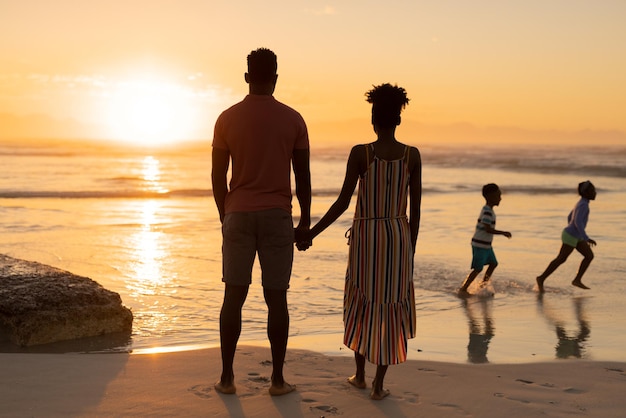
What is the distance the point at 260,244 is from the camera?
4594mm

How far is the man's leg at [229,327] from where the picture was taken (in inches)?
185

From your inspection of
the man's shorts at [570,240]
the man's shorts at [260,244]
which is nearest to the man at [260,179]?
the man's shorts at [260,244]

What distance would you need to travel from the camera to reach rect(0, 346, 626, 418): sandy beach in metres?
4.49

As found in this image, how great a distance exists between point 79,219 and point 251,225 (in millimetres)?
13654

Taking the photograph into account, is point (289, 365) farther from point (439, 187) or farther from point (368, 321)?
point (439, 187)

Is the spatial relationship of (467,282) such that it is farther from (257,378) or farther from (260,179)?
(260,179)

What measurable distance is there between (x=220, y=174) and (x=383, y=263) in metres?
1.16

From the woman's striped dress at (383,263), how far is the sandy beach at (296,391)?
15.2 inches

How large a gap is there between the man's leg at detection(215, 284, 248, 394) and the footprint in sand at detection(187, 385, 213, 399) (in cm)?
7

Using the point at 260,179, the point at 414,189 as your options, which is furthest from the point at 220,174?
the point at 414,189

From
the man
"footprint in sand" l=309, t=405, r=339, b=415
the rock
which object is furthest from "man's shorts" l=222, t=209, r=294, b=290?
the rock

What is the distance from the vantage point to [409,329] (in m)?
4.82

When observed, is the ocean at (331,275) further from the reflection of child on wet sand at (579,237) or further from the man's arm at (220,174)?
the man's arm at (220,174)

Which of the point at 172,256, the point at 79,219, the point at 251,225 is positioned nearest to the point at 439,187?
the point at 79,219
